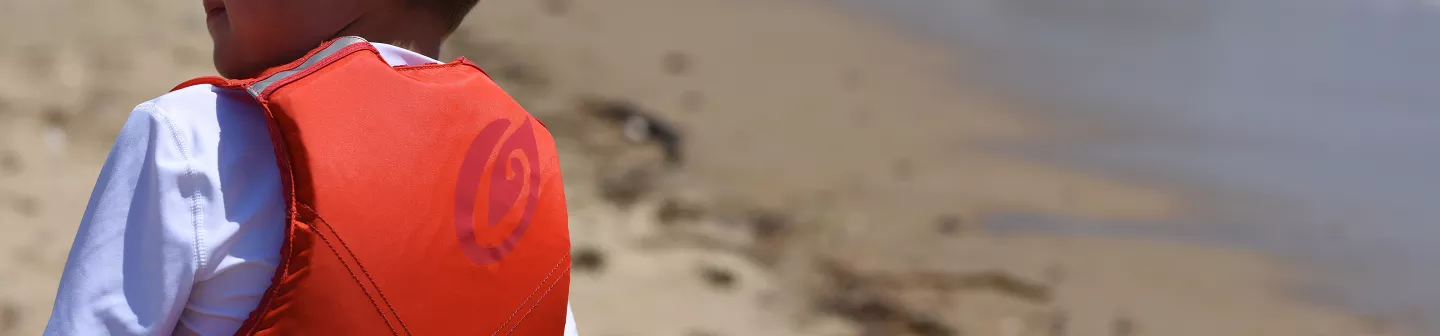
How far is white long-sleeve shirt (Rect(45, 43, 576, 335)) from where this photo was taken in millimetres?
1027

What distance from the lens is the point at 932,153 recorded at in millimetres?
6602

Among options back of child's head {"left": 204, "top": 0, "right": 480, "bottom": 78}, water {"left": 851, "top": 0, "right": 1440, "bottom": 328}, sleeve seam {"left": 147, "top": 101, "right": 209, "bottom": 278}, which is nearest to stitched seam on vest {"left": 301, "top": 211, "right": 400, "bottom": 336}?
sleeve seam {"left": 147, "top": 101, "right": 209, "bottom": 278}

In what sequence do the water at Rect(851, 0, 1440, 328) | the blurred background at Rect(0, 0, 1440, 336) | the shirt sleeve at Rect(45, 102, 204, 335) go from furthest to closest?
the water at Rect(851, 0, 1440, 328), the blurred background at Rect(0, 0, 1440, 336), the shirt sleeve at Rect(45, 102, 204, 335)

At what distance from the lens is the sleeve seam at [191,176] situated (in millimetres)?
1039

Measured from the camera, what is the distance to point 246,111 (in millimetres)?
1142

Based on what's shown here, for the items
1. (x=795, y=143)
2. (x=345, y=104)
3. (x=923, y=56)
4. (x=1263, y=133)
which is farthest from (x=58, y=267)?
(x=1263, y=133)

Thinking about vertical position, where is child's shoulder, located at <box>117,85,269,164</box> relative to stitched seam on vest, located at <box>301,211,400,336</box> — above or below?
above

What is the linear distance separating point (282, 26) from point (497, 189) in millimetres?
305

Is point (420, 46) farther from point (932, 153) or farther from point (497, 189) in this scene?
point (932, 153)

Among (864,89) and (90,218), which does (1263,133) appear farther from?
(90,218)

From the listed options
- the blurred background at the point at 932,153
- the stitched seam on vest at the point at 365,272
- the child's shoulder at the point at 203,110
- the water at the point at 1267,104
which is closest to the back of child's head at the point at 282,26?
the child's shoulder at the point at 203,110

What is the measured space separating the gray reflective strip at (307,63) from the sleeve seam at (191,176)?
96 millimetres

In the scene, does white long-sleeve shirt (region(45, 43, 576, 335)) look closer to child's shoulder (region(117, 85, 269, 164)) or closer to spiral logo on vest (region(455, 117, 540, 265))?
child's shoulder (region(117, 85, 269, 164))

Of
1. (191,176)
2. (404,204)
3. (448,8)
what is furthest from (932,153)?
(191,176)
